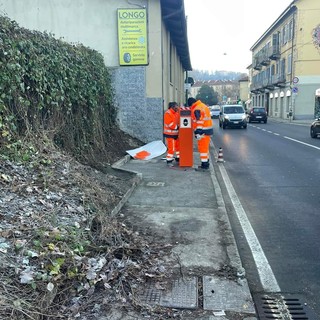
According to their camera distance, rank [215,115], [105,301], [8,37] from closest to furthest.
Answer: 1. [105,301]
2. [8,37]
3. [215,115]

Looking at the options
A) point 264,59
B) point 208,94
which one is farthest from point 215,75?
point 264,59

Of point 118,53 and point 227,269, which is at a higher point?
point 118,53

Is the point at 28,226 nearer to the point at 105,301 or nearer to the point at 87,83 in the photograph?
the point at 105,301

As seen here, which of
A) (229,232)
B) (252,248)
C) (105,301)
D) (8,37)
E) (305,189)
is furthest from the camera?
(305,189)

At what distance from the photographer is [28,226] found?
3.69 m

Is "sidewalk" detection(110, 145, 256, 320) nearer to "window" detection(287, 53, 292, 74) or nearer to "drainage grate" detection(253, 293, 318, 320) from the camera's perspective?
"drainage grate" detection(253, 293, 318, 320)

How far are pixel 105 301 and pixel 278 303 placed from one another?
1642mm

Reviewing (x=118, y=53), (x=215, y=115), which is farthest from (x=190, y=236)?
(x=215, y=115)

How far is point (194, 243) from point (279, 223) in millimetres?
1735

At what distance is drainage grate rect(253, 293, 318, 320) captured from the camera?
10.3 feet

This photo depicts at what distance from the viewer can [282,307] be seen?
326 centimetres

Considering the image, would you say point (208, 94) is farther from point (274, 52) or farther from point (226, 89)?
point (274, 52)

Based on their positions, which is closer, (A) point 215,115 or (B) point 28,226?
(B) point 28,226

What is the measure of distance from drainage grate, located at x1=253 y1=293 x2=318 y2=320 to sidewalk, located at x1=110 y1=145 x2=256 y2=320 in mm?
128
